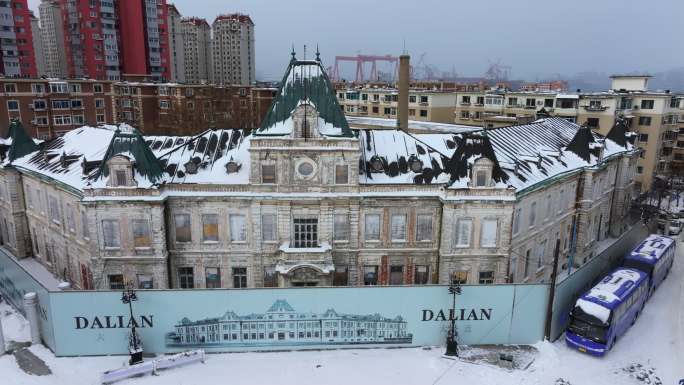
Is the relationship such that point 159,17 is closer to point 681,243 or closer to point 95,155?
point 95,155

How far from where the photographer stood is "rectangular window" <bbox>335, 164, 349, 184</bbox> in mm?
43062

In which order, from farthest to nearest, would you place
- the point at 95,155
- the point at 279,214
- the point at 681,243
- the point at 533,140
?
the point at 681,243 → the point at 533,140 → the point at 95,155 → the point at 279,214

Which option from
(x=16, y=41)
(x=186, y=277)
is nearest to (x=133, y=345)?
(x=186, y=277)

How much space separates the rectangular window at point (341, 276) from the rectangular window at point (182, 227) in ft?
45.2

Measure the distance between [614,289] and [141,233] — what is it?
40.0 metres

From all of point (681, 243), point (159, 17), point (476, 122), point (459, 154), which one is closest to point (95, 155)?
point (459, 154)

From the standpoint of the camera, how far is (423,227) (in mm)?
44781

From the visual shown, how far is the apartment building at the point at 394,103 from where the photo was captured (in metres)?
113

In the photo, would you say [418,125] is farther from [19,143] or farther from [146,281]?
[19,143]

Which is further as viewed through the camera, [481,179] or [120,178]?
[481,179]

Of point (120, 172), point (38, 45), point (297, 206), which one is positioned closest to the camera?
point (120, 172)

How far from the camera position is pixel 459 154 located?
4412 cm

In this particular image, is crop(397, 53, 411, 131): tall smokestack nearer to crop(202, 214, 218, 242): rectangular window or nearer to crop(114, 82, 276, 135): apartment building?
crop(202, 214, 218, 242): rectangular window

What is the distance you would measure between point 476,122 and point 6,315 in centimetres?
9574
